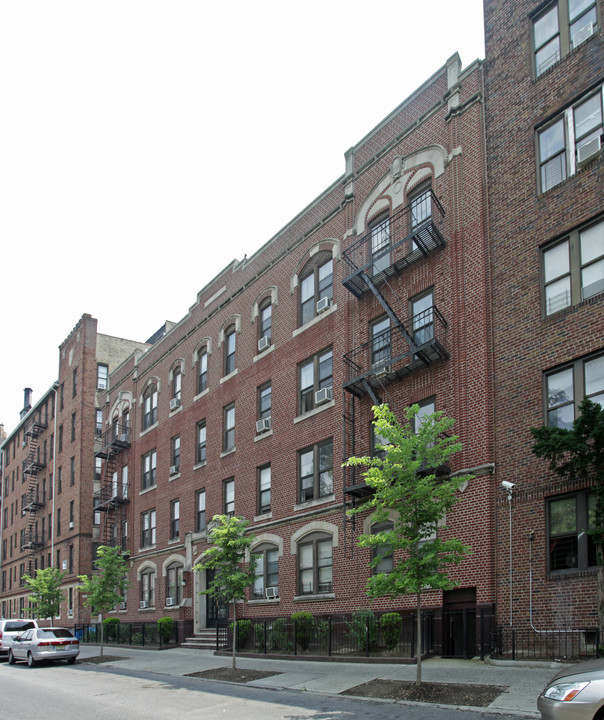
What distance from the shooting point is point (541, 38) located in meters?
19.6

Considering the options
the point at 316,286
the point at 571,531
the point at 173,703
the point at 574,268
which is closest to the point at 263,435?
the point at 316,286

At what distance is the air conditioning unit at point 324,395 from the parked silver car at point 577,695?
16.3 m

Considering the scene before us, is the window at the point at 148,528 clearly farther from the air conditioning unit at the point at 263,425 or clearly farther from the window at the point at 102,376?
the window at the point at 102,376

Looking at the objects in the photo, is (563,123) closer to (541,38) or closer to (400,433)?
(541,38)

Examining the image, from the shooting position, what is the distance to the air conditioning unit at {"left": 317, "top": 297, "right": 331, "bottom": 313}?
25.8 m

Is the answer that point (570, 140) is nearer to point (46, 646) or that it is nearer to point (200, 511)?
point (200, 511)

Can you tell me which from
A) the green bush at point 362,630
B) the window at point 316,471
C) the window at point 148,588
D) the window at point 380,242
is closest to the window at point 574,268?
the window at point 380,242

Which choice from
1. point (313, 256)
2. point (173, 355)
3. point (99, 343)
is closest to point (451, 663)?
point (313, 256)

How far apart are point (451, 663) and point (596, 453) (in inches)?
261

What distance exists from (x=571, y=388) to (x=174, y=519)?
75.1ft

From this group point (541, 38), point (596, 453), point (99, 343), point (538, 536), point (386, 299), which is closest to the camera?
point (596, 453)

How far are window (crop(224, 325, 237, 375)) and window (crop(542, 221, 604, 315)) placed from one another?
A: 644 inches

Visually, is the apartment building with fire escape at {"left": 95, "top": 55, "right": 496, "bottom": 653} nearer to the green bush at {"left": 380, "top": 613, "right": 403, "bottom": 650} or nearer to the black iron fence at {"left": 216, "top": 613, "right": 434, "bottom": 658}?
the black iron fence at {"left": 216, "top": 613, "right": 434, "bottom": 658}

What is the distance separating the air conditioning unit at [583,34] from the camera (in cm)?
1820
